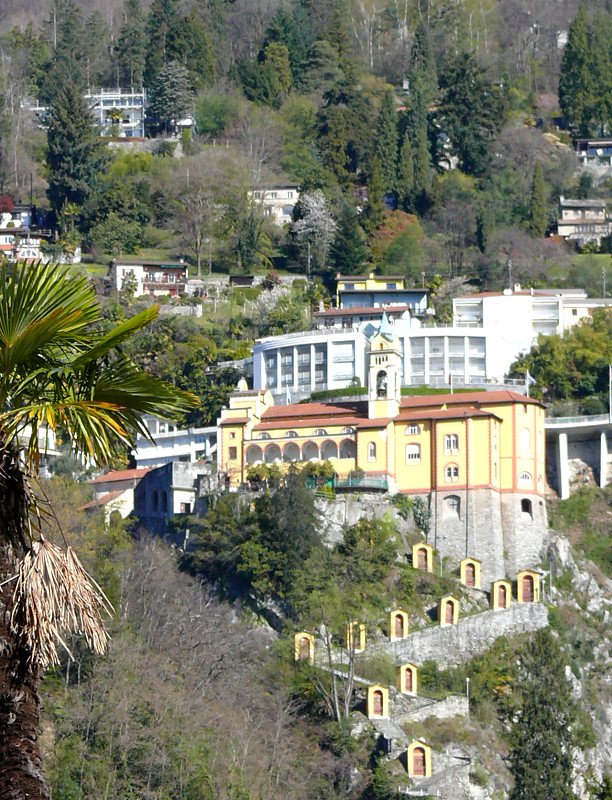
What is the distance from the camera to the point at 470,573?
59.4 m

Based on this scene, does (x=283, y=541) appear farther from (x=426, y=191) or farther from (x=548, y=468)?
(x=426, y=191)

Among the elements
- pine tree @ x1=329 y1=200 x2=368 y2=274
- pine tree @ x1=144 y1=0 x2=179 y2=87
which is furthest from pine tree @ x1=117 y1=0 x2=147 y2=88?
pine tree @ x1=329 y1=200 x2=368 y2=274

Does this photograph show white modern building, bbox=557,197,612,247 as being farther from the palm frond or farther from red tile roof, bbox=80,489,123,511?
the palm frond

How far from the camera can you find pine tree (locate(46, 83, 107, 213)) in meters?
101

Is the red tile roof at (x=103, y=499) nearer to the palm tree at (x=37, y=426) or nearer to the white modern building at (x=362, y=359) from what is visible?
the white modern building at (x=362, y=359)

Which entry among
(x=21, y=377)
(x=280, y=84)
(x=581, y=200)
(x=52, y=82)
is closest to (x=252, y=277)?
(x=581, y=200)

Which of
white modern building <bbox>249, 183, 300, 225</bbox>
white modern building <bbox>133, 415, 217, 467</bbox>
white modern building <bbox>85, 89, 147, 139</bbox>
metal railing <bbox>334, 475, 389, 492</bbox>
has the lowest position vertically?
metal railing <bbox>334, 475, 389, 492</bbox>

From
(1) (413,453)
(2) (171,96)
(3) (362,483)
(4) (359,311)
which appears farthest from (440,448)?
(2) (171,96)

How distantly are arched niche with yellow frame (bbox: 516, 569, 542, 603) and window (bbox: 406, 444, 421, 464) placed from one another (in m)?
5.11

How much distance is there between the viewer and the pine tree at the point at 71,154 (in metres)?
101

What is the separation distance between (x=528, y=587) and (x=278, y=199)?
4867cm

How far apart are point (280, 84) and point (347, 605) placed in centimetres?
6659

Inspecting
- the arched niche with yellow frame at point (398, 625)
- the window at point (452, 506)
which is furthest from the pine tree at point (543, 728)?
the window at point (452, 506)

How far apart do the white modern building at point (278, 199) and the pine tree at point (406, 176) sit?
5.62 metres
